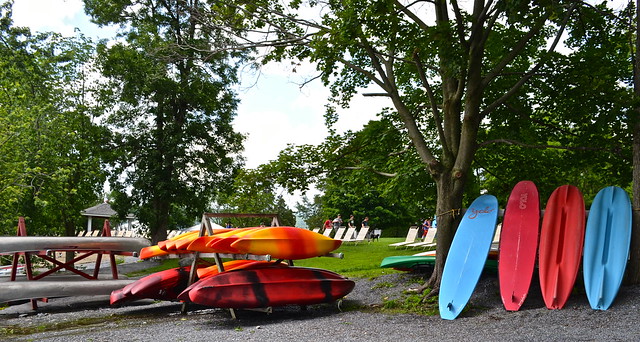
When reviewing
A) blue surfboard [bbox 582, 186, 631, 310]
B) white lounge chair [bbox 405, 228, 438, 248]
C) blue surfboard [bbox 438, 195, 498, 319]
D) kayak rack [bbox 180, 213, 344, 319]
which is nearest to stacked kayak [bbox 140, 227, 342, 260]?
kayak rack [bbox 180, 213, 344, 319]

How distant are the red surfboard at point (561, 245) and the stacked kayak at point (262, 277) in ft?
9.59

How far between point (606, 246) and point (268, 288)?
4.81 meters

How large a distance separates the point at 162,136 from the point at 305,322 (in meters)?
18.3

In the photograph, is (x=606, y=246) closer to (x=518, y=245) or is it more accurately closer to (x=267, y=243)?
(x=518, y=245)

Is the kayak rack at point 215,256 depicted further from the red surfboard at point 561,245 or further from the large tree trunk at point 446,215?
the red surfboard at point 561,245

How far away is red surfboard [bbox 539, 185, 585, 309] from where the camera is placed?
7797 millimetres

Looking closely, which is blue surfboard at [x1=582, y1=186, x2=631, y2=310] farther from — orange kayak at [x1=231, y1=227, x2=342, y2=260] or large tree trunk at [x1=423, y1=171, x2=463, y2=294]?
orange kayak at [x1=231, y1=227, x2=342, y2=260]

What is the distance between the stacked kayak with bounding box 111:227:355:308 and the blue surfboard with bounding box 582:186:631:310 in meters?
3.48

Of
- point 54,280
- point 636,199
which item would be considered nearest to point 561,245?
point 636,199

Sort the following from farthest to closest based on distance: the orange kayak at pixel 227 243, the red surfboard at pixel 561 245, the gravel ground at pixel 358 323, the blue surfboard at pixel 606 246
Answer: the orange kayak at pixel 227 243
the red surfboard at pixel 561 245
the blue surfboard at pixel 606 246
the gravel ground at pixel 358 323

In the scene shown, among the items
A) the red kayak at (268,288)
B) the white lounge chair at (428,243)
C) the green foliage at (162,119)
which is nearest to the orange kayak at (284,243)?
the red kayak at (268,288)

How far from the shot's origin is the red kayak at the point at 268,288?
316 inches

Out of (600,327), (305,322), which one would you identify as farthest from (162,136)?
(600,327)

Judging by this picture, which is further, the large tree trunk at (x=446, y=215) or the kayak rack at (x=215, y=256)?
the large tree trunk at (x=446, y=215)
